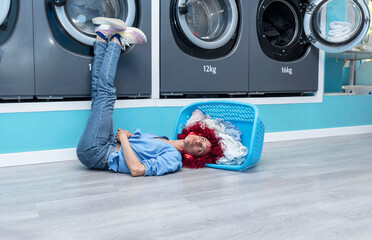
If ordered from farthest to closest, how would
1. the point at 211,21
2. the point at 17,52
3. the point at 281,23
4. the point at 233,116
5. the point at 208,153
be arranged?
1. the point at 281,23
2. the point at 211,21
3. the point at 233,116
4. the point at 208,153
5. the point at 17,52

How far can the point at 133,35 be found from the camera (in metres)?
2.08

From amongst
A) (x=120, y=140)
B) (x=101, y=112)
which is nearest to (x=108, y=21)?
(x=101, y=112)

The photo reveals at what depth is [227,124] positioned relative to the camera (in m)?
2.19

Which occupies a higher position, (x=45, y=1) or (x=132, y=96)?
(x=45, y=1)

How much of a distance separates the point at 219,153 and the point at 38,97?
1081 mm

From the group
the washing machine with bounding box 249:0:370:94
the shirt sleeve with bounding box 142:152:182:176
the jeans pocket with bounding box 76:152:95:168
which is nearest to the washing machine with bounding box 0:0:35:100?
the jeans pocket with bounding box 76:152:95:168

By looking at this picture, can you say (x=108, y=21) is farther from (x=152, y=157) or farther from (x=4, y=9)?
(x=152, y=157)

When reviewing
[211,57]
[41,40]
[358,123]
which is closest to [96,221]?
[41,40]

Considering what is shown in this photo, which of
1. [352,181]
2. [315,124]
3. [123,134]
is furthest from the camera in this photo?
[315,124]

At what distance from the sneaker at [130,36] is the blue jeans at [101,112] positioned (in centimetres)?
5

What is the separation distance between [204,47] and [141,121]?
0.66 meters

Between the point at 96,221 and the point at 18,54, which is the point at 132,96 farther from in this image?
the point at 96,221

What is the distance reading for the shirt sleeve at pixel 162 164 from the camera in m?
1.80

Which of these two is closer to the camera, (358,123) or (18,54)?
(18,54)
